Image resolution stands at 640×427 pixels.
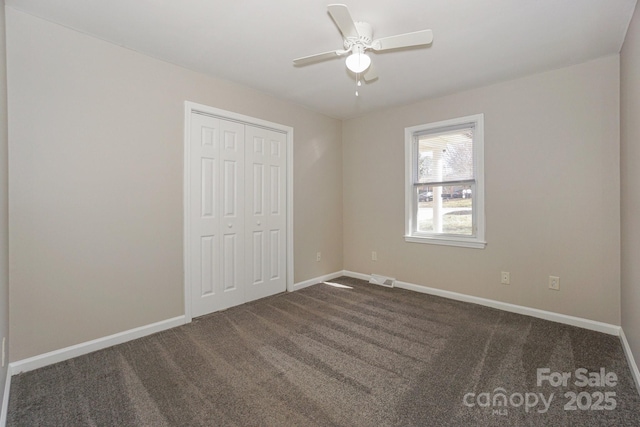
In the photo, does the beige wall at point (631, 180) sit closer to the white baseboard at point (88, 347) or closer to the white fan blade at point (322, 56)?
the white fan blade at point (322, 56)

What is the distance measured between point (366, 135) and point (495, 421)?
3633 millimetres

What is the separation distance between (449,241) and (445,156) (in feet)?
3.52

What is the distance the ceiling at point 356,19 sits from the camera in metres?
1.98

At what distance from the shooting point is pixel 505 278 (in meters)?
3.21

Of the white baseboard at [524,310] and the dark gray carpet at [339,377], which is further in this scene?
the white baseboard at [524,310]

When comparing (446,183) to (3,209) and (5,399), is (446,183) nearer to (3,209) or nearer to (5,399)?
(3,209)

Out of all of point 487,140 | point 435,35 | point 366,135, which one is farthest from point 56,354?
point 487,140

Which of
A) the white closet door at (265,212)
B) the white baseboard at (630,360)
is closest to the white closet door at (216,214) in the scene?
the white closet door at (265,212)

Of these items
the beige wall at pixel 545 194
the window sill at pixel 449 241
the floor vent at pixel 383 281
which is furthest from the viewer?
the floor vent at pixel 383 281

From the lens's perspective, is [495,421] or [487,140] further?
[487,140]

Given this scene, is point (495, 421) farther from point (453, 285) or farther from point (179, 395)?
point (453, 285)

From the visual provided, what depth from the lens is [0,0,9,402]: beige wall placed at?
176 centimetres

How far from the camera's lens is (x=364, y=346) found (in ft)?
7.95

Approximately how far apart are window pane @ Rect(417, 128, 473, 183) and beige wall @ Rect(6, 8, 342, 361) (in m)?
2.60
